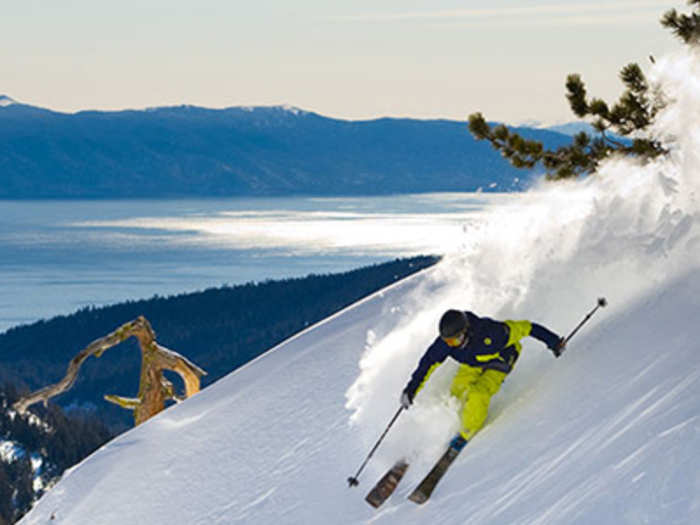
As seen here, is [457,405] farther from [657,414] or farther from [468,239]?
[468,239]

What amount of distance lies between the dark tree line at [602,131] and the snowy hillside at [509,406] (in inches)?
36.3

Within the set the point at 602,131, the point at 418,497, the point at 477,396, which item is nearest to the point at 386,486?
the point at 418,497

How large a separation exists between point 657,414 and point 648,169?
14.2 feet

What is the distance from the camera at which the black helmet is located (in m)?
7.18

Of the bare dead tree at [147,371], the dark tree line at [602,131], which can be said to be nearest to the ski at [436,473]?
the dark tree line at [602,131]

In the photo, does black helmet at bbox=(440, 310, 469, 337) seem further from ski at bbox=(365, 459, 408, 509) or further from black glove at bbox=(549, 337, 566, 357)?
ski at bbox=(365, 459, 408, 509)

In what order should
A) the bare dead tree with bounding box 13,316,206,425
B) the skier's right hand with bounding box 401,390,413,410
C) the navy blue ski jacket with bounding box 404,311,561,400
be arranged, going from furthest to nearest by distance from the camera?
the bare dead tree with bounding box 13,316,206,425 → the skier's right hand with bounding box 401,390,413,410 → the navy blue ski jacket with bounding box 404,311,561,400

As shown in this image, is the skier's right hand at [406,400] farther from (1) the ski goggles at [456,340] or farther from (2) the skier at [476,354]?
(1) the ski goggles at [456,340]

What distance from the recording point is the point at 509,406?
7793 mm

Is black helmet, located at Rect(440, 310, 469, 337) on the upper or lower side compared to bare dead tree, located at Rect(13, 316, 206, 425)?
upper

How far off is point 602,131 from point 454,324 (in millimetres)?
8938

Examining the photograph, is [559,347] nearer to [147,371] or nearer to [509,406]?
[509,406]

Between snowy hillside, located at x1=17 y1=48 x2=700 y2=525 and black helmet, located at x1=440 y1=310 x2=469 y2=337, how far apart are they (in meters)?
0.89

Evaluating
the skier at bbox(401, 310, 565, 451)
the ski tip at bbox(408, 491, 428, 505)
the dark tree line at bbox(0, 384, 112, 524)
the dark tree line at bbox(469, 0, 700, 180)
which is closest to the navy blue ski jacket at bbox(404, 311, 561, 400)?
the skier at bbox(401, 310, 565, 451)
